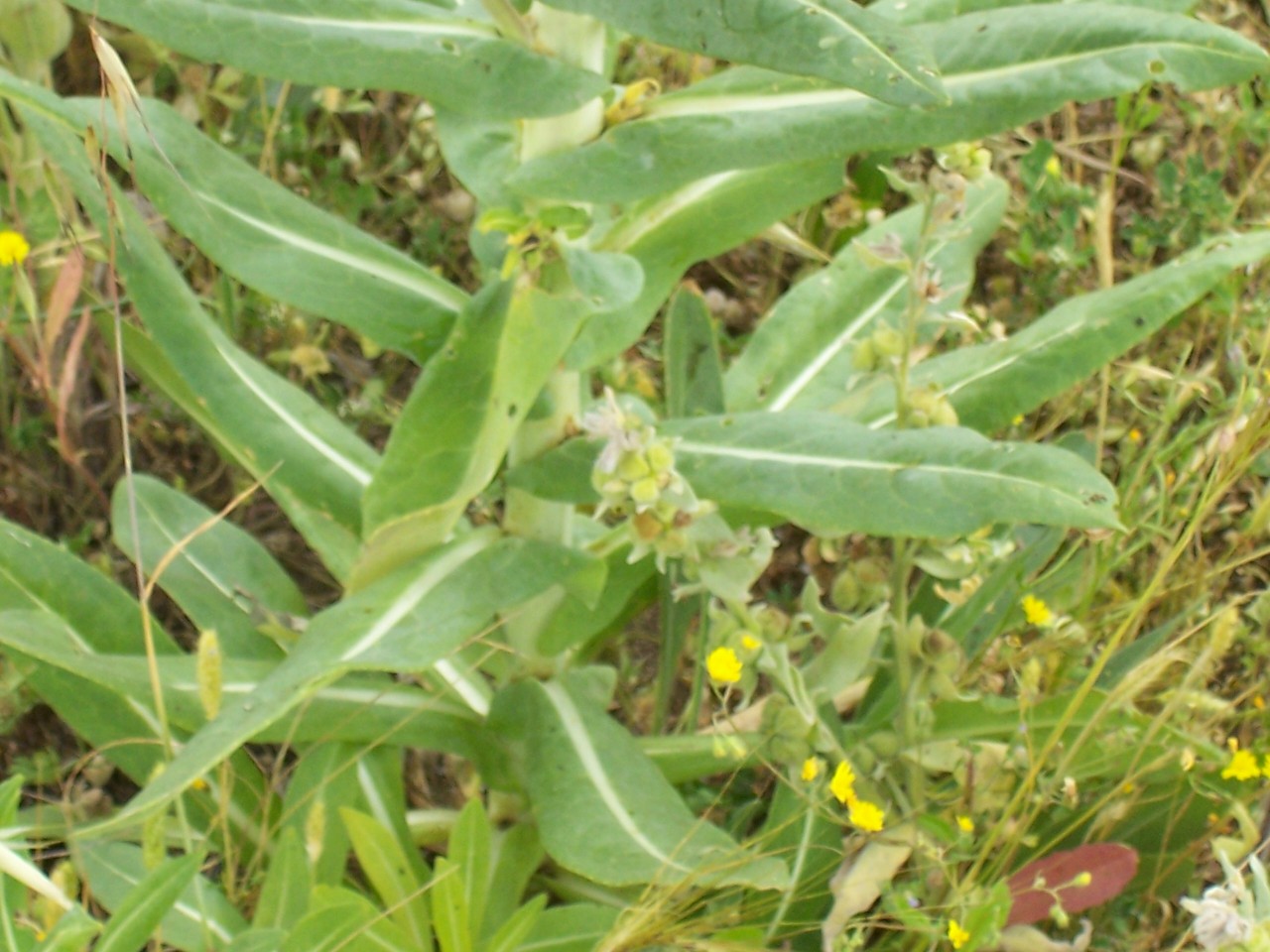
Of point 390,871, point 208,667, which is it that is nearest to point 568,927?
point 390,871

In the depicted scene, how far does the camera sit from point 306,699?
152 cm

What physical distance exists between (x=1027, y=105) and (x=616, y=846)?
840 millimetres

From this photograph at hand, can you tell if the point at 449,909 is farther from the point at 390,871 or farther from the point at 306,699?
the point at 306,699

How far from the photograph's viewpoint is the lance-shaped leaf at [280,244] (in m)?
1.46

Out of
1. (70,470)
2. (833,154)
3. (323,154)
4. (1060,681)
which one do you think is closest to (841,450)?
(833,154)

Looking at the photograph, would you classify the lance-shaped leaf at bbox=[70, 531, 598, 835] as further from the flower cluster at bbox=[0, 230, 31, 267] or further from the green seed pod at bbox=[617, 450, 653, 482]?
the flower cluster at bbox=[0, 230, 31, 267]

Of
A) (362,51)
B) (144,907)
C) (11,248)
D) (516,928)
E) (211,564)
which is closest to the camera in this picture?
(144,907)

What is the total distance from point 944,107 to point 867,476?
0.37m

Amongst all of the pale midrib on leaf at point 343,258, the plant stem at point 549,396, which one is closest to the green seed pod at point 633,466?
the plant stem at point 549,396

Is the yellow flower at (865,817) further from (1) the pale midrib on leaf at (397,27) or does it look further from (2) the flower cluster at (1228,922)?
(1) the pale midrib on leaf at (397,27)

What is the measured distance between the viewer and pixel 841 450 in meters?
1.42

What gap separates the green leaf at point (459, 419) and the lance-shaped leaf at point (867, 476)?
162 mm

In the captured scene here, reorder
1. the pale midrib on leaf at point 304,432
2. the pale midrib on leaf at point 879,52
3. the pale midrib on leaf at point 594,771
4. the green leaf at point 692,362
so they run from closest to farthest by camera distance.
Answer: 1. the pale midrib on leaf at point 879,52
2. the pale midrib on leaf at point 594,771
3. the pale midrib on leaf at point 304,432
4. the green leaf at point 692,362

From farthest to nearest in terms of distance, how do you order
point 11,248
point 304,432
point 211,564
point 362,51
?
point 11,248 → point 211,564 → point 304,432 → point 362,51
